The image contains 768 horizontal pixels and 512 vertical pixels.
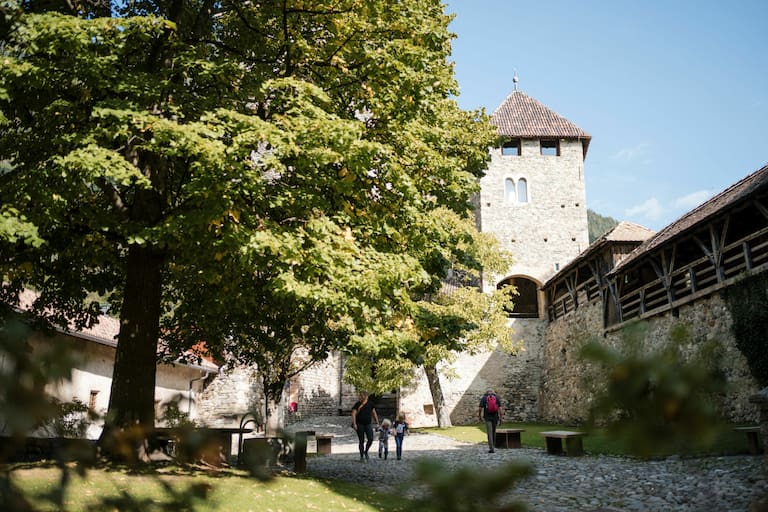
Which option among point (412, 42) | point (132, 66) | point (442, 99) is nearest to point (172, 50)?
point (132, 66)

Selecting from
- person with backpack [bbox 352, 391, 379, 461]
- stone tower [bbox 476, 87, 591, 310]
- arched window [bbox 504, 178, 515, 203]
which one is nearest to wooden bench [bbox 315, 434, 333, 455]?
person with backpack [bbox 352, 391, 379, 461]

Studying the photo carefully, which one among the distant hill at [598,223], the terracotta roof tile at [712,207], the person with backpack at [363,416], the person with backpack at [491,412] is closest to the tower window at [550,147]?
the terracotta roof tile at [712,207]

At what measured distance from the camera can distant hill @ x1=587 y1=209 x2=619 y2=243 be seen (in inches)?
3482

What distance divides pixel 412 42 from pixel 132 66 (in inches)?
178

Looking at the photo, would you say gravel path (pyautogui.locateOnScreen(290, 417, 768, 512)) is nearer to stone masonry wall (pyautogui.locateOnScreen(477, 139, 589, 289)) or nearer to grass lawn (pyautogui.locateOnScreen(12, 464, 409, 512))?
grass lawn (pyautogui.locateOnScreen(12, 464, 409, 512))

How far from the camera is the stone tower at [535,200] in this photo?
30859mm

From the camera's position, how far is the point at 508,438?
15.7m

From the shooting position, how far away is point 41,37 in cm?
755

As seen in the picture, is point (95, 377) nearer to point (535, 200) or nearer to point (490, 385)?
point (490, 385)

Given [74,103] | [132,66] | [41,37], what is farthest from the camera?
[132,66]

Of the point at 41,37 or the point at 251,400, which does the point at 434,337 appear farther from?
the point at 251,400

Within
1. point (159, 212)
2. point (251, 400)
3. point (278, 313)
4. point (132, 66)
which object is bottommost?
point (251, 400)

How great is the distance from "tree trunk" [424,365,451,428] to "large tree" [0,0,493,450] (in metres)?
15.0

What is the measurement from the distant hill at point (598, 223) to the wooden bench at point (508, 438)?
75.8 m
